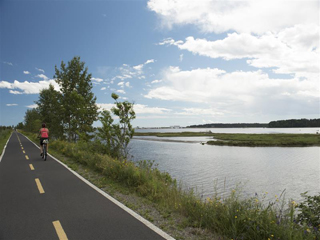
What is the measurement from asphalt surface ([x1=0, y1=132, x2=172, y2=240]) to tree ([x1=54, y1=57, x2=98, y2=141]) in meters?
13.8

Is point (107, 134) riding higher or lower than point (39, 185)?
higher

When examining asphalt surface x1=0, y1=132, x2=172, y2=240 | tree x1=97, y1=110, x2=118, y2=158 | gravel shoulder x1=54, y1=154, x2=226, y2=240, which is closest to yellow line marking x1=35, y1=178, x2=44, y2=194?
asphalt surface x1=0, y1=132, x2=172, y2=240

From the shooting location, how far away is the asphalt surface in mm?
4352

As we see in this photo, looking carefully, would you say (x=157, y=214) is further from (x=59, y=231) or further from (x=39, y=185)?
(x=39, y=185)

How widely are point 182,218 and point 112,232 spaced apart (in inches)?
69.6

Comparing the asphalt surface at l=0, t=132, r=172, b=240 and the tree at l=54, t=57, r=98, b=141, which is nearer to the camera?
the asphalt surface at l=0, t=132, r=172, b=240

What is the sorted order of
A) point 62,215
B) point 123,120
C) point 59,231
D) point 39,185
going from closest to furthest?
point 59,231 < point 62,215 < point 39,185 < point 123,120

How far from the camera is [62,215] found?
17.4ft

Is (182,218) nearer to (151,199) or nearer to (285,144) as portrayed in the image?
(151,199)

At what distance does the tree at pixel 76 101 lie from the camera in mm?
21828

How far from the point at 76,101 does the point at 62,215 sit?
1807 cm

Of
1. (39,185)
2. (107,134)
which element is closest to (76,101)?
(107,134)

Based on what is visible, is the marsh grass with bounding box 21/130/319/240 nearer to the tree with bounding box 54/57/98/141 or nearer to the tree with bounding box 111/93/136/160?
the tree with bounding box 111/93/136/160

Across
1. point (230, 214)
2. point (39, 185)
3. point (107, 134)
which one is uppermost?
point (107, 134)
